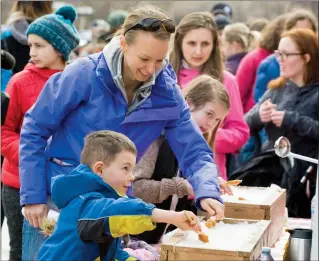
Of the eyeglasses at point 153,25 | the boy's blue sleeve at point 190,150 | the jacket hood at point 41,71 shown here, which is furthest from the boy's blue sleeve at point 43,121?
the jacket hood at point 41,71

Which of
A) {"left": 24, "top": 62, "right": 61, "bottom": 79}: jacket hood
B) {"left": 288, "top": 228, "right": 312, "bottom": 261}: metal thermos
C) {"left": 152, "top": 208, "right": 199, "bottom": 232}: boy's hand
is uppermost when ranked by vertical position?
{"left": 24, "top": 62, "right": 61, "bottom": 79}: jacket hood

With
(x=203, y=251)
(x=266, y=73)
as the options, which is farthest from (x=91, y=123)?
(x=266, y=73)

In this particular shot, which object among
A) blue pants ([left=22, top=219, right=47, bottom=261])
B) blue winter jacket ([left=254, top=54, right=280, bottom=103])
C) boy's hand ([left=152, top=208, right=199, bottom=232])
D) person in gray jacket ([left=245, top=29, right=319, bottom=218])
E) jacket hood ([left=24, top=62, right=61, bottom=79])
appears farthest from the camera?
blue winter jacket ([left=254, top=54, right=280, bottom=103])

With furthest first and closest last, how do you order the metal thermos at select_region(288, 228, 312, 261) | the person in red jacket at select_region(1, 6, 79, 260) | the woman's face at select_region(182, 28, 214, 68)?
the woman's face at select_region(182, 28, 214, 68) < the person in red jacket at select_region(1, 6, 79, 260) < the metal thermos at select_region(288, 228, 312, 261)

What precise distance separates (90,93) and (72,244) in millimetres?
781

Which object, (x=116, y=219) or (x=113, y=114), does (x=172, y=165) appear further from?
(x=116, y=219)

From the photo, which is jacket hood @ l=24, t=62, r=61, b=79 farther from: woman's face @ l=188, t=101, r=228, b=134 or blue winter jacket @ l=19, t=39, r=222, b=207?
blue winter jacket @ l=19, t=39, r=222, b=207

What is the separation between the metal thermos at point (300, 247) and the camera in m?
3.52

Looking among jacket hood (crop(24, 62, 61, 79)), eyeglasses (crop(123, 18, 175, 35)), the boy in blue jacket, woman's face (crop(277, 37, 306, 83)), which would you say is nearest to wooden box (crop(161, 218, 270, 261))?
the boy in blue jacket

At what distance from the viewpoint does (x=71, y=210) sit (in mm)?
3271

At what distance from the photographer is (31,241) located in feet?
13.4

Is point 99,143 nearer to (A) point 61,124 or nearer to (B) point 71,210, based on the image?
(B) point 71,210

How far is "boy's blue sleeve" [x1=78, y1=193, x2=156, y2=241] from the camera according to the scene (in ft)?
10.2

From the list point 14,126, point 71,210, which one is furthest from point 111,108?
point 14,126
